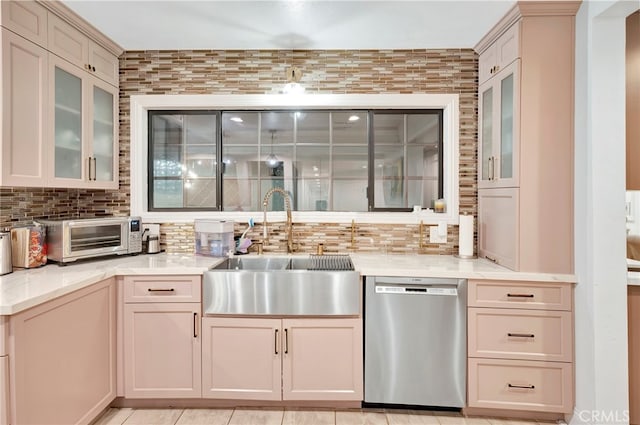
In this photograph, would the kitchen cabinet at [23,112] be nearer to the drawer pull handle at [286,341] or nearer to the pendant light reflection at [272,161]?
the pendant light reflection at [272,161]

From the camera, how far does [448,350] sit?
213cm

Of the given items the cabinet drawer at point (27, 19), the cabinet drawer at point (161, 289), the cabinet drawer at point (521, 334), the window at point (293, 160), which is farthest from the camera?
the window at point (293, 160)

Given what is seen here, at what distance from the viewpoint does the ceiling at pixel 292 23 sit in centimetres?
216

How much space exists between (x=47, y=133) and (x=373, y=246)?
7.54 feet

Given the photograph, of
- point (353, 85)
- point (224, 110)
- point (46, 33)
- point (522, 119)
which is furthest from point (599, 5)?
point (46, 33)

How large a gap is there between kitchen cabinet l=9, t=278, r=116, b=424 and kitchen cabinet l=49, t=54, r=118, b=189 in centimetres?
80

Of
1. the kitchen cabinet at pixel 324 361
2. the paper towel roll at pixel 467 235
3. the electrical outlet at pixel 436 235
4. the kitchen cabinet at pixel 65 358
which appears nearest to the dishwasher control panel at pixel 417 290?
the kitchen cabinet at pixel 324 361

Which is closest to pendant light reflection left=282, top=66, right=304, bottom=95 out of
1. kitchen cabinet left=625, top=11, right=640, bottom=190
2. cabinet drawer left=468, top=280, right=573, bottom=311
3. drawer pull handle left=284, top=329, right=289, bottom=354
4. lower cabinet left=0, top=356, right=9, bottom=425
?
drawer pull handle left=284, top=329, right=289, bottom=354

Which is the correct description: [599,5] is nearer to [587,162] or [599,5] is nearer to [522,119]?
[522,119]

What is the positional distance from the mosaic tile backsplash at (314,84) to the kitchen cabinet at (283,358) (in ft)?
2.59

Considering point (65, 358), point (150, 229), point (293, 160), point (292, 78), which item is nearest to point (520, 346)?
point (293, 160)

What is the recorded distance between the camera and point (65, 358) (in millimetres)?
1775

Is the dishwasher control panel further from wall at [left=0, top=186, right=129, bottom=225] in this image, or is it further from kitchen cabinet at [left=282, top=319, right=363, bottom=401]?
wall at [left=0, top=186, right=129, bottom=225]

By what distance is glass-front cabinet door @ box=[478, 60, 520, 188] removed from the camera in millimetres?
2191
